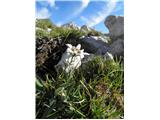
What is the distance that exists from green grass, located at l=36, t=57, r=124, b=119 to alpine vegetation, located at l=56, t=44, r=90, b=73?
0.20ft

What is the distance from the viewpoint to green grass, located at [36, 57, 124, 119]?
3607 millimetres

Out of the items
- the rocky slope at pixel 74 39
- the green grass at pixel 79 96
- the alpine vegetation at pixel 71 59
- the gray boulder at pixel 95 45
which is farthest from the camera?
the gray boulder at pixel 95 45

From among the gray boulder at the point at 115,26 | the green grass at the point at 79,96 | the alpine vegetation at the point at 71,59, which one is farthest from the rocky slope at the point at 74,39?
the green grass at the point at 79,96

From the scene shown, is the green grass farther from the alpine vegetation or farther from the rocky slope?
the rocky slope

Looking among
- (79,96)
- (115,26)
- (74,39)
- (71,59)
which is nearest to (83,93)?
(79,96)

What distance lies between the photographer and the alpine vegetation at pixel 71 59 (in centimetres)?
388

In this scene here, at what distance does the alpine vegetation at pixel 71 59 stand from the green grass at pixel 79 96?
6 centimetres

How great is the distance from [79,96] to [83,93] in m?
0.04

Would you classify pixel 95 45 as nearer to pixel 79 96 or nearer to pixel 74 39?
pixel 74 39

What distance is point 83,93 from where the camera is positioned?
364 cm

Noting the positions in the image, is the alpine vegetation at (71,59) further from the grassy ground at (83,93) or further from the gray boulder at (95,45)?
the gray boulder at (95,45)

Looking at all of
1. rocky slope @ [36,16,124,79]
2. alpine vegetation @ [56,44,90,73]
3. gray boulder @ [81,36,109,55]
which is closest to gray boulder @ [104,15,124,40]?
rocky slope @ [36,16,124,79]

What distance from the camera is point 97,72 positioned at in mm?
3936
